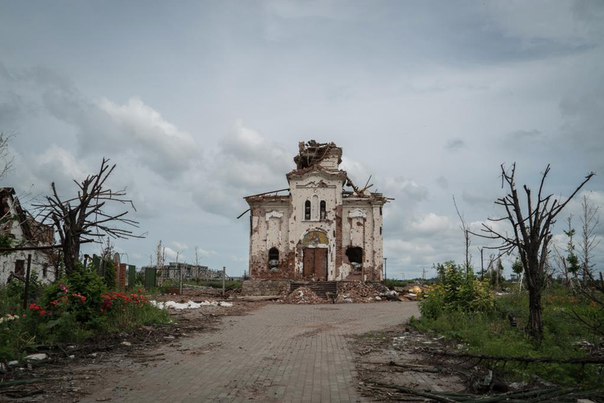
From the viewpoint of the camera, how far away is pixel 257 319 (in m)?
19.6

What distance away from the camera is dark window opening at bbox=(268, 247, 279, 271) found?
38.3m

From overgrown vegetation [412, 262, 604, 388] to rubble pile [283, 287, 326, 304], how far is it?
1388cm

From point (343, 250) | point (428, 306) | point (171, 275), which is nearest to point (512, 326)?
point (428, 306)

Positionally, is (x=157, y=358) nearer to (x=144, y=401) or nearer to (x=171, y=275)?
(x=144, y=401)

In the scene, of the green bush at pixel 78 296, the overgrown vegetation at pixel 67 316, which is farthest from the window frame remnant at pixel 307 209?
the green bush at pixel 78 296

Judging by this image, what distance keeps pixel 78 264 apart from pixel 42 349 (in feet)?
8.26

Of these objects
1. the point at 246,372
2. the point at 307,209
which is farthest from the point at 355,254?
the point at 246,372

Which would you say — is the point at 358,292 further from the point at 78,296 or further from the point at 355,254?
the point at 78,296

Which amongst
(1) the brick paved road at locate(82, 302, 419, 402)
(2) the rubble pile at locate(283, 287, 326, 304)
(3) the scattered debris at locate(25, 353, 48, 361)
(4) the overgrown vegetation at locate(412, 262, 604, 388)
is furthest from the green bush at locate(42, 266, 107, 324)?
(2) the rubble pile at locate(283, 287, 326, 304)

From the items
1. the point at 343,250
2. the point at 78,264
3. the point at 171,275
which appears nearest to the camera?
the point at 78,264

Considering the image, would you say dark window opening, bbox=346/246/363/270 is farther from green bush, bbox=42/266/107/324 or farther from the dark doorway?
green bush, bbox=42/266/107/324

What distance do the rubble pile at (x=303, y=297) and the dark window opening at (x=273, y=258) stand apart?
5.32 meters

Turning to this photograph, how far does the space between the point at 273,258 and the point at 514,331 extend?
27.5m

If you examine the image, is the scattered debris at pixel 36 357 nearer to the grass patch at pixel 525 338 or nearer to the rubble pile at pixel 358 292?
the grass patch at pixel 525 338
